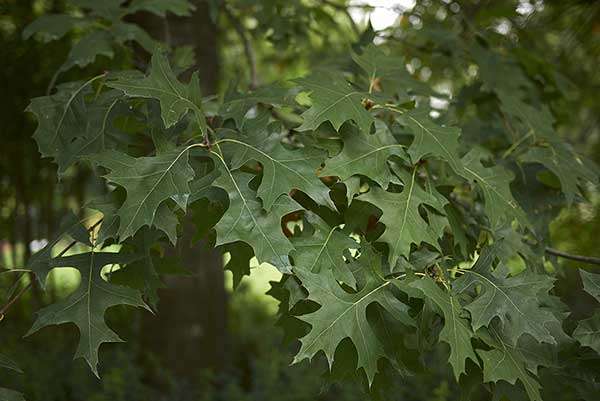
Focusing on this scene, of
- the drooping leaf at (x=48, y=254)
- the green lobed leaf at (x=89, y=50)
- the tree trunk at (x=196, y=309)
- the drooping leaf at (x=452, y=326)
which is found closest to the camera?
the drooping leaf at (x=452, y=326)

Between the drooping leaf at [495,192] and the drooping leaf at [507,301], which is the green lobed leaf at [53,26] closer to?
the drooping leaf at [495,192]

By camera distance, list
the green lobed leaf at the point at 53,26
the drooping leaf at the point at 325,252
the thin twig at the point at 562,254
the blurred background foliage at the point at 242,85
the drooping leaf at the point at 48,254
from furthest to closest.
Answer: the blurred background foliage at the point at 242,85, the green lobed leaf at the point at 53,26, the thin twig at the point at 562,254, the drooping leaf at the point at 48,254, the drooping leaf at the point at 325,252

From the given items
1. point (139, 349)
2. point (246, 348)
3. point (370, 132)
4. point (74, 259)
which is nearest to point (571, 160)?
point (370, 132)

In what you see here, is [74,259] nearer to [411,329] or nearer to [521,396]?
[411,329]

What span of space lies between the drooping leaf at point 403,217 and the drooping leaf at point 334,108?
14cm

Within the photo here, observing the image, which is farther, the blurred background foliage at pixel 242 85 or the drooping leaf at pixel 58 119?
the blurred background foliage at pixel 242 85

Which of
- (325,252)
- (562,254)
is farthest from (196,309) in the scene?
(325,252)

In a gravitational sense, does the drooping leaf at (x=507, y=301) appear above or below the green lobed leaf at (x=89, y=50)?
below

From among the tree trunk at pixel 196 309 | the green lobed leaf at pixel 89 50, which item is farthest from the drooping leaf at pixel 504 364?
the tree trunk at pixel 196 309

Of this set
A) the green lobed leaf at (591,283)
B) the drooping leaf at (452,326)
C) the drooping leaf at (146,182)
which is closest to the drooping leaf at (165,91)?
the drooping leaf at (146,182)

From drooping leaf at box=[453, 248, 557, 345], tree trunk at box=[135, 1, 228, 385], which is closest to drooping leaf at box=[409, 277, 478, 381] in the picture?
drooping leaf at box=[453, 248, 557, 345]

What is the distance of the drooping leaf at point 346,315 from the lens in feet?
3.82

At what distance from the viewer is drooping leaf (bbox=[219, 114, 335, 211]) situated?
1.21 m

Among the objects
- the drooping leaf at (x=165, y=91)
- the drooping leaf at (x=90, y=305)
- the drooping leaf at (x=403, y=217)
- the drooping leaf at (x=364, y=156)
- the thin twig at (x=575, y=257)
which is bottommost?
the thin twig at (x=575, y=257)
